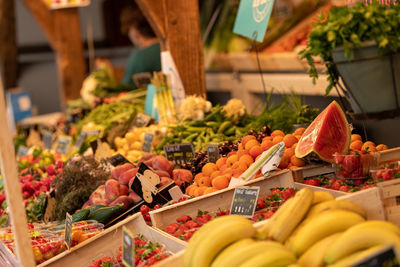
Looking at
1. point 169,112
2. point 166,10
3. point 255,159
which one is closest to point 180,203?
point 255,159

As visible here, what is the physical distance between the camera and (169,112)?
13.5 feet

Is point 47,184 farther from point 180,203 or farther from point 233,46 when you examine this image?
point 233,46

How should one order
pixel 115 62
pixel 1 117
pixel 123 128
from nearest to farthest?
pixel 1 117 < pixel 123 128 < pixel 115 62

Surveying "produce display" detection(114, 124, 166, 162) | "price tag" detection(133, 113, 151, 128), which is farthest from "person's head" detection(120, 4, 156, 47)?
"produce display" detection(114, 124, 166, 162)

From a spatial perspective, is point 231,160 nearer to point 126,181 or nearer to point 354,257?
point 126,181

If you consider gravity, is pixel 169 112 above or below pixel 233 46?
below

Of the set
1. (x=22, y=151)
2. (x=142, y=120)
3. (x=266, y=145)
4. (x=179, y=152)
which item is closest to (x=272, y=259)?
(x=266, y=145)

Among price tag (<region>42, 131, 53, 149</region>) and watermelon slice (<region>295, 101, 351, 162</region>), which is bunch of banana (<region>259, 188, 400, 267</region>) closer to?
watermelon slice (<region>295, 101, 351, 162</region>)

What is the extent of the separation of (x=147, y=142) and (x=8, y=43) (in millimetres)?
6216

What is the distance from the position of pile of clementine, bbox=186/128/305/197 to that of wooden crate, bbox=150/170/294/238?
0.33 feet

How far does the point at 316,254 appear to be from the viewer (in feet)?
4.92

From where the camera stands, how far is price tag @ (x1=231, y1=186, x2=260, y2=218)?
2076 mm

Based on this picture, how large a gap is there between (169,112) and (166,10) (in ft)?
2.56

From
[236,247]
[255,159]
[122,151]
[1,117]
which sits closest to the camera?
[236,247]
